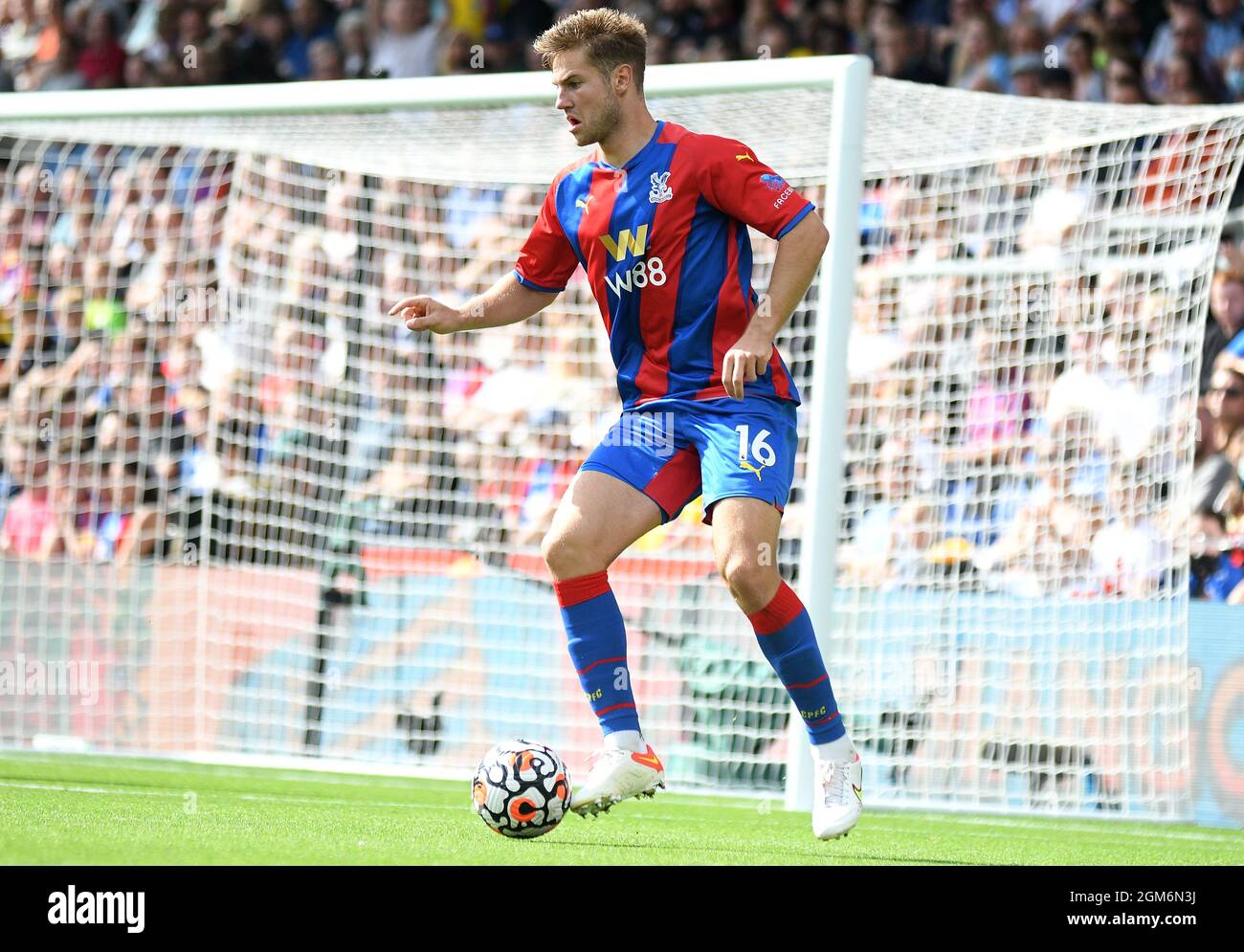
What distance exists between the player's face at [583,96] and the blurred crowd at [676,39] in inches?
218

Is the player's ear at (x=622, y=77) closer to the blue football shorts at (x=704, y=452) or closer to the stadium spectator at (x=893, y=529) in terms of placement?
the blue football shorts at (x=704, y=452)

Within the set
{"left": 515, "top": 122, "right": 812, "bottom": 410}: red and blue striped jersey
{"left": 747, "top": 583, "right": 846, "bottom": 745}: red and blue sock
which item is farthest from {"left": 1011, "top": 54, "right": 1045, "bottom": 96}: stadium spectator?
{"left": 747, "top": 583, "right": 846, "bottom": 745}: red and blue sock

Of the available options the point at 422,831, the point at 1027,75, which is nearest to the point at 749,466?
the point at 422,831

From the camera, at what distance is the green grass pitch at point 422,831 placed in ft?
13.7

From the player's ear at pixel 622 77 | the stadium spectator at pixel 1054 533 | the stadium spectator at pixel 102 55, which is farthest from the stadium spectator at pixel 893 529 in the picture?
the stadium spectator at pixel 102 55

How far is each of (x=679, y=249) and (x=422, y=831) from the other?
183cm

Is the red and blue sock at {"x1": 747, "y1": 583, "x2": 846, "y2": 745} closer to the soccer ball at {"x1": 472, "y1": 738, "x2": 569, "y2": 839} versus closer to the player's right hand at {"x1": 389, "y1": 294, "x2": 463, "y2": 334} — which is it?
the soccer ball at {"x1": 472, "y1": 738, "x2": 569, "y2": 839}

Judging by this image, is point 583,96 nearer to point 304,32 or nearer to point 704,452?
point 704,452

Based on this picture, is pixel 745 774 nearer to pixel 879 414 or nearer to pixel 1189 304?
pixel 879 414

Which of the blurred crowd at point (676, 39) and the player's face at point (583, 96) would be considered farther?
the blurred crowd at point (676, 39)

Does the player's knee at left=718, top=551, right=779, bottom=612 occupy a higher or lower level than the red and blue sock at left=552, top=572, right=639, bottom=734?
higher

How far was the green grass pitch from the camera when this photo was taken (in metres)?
4.17

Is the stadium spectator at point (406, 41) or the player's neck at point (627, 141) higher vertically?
the stadium spectator at point (406, 41)

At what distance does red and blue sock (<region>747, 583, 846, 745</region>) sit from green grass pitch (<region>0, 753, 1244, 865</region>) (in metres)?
0.37
